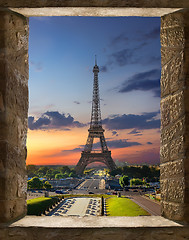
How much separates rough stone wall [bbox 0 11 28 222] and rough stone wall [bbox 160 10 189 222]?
1.85 m

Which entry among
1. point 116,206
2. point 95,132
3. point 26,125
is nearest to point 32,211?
point 116,206

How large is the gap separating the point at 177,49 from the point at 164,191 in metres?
1.81

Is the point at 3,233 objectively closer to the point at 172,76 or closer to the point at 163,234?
the point at 163,234

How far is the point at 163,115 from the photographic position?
3.09m

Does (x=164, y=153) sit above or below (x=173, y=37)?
below

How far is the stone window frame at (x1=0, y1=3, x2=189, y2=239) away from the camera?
269 centimetres

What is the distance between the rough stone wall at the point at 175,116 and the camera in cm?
268

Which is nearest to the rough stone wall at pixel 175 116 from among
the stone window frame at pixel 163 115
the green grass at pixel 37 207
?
the stone window frame at pixel 163 115

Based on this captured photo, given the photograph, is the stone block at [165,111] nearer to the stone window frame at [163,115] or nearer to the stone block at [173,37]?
the stone window frame at [163,115]

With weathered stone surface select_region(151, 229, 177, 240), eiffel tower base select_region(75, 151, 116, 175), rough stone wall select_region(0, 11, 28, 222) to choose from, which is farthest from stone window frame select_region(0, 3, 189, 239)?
eiffel tower base select_region(75, 151, 116, 175)

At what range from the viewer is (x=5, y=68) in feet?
9.08

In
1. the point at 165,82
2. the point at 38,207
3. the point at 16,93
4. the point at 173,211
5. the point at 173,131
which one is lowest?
the point at 38,207

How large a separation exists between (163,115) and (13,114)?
6.32ft

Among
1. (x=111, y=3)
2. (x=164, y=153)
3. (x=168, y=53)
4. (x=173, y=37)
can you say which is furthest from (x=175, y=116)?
(x=111, y=3)
